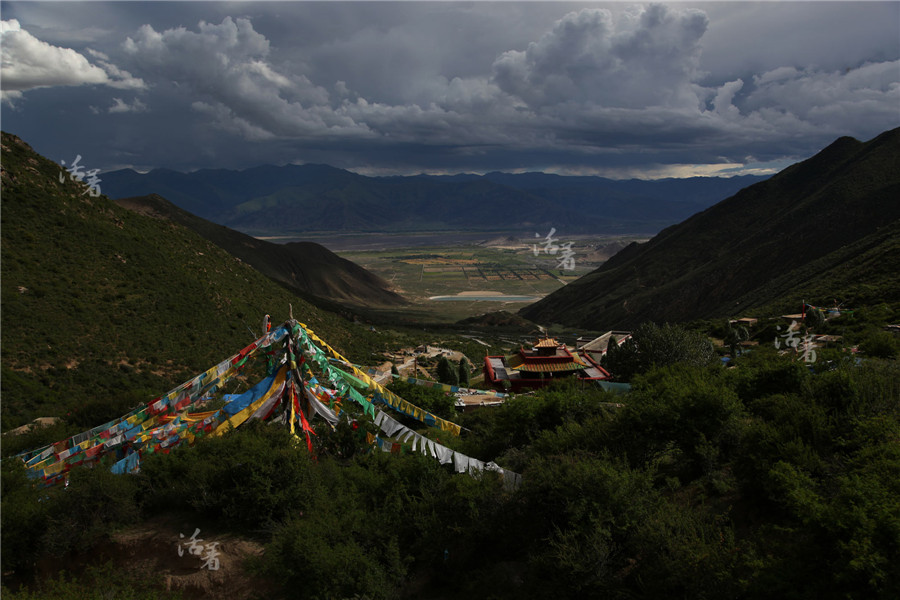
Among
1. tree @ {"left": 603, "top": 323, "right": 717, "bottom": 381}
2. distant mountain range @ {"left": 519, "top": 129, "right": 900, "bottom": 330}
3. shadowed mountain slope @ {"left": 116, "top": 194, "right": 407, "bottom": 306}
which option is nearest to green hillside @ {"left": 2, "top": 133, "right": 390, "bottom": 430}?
tree @ {"left": 603, "top": 323, "right": 717, "bottom": 381}

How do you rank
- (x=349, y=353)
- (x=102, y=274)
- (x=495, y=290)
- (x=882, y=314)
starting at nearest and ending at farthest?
(x=882, y=314) < (x=102, y=274) < (x=349, y=353) < (x=495, y=290)

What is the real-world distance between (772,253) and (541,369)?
238 ft

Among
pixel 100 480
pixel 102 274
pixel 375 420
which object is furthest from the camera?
A: pixel 102 274

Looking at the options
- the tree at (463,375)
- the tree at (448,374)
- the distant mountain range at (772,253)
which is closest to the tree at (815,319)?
the distant mountain range at (772,253)

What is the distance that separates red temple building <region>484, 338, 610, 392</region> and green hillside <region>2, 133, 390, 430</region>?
19.8 meters

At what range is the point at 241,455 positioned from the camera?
14508mm

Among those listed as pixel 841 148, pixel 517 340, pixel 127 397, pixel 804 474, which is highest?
pixel 841 148

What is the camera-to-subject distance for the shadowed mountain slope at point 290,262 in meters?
131

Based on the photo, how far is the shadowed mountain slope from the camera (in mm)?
131375

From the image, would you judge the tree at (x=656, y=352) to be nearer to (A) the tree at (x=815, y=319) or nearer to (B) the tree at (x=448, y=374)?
(A) the tree at (x=815, y=319)

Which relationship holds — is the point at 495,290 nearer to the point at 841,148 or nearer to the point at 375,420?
the point at 841,148

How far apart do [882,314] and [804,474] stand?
1397 inches

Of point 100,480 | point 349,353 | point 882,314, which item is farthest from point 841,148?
point 100,480

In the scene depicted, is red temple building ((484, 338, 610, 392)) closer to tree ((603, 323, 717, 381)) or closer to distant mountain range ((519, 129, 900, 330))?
tree ((603, 323, 717, 381))
